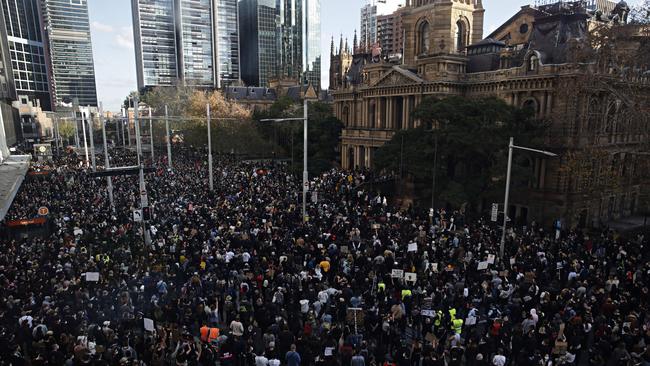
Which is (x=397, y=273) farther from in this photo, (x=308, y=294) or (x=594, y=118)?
(x=594, y=118)

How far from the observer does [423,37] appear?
179ft

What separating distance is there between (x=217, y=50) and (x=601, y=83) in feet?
457

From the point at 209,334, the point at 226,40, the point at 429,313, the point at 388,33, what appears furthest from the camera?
the point at 388,33

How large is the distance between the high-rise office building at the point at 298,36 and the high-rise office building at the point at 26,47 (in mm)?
63583

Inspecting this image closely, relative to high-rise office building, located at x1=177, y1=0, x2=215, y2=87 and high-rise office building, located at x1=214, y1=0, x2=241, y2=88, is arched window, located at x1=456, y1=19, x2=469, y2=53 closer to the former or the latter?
high-rise office building, located at x1=177, y1=0, x2=215, y2=87

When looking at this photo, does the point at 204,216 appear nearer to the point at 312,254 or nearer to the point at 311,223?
the point at 311,223

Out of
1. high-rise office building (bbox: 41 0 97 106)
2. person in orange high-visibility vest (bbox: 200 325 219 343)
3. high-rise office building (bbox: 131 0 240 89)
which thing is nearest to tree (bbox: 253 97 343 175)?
person in orange high-visibility vest (bbox: 200 325 219 343)

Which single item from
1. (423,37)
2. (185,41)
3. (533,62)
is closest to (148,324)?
(533,62)

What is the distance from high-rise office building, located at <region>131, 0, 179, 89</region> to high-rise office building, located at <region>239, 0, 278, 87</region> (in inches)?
936

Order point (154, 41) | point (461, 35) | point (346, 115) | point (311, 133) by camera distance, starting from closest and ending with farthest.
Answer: point (461, 35) → point (311, 133) → point (346, 115) → point (154, 41)

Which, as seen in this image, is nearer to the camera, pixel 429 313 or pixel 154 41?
pixel 429 313

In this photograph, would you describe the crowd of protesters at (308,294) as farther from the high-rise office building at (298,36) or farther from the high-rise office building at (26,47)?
the high-rise office building at (298,36)

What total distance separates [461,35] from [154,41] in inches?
4498

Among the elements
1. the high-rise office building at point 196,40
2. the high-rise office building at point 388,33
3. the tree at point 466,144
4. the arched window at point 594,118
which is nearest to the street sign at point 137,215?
the tree at point 466,144
